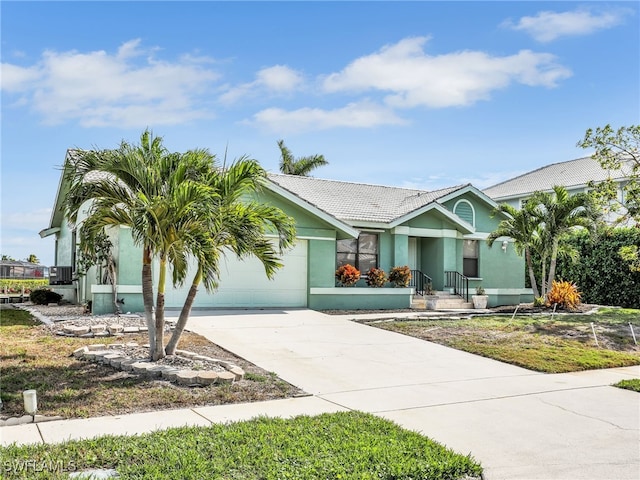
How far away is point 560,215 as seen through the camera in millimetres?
18438

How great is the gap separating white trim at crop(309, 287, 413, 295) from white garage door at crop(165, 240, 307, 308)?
47 centimetres

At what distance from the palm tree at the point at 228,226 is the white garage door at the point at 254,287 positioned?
7.71 metres

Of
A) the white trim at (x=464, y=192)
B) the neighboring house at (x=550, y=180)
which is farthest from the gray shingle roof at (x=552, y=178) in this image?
the white trim at (x=464, y=192)

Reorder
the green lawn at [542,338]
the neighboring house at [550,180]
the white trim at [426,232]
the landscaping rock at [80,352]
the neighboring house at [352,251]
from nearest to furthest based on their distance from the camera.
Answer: the landscaping rock at [80,352] → the green lawn at [542,338] → the neighboring house at [352,251] → the white trim at [426,232] → the neighboring house at [550,180]

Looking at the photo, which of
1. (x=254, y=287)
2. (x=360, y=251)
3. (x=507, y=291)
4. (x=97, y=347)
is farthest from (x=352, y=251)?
(x=97, y=347)

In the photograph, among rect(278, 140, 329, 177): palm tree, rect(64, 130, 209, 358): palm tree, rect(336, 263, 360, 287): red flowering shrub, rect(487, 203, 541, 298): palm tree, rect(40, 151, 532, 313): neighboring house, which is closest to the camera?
rect(64, 130, 209, 358): palm tree

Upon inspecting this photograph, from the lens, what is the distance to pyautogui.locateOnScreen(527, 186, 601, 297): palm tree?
17922 mm

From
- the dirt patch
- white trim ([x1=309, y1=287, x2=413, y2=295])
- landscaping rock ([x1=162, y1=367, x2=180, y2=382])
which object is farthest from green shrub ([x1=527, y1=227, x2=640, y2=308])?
landscaping rock ([x1=162, y1=367, x2=180, y2=382])

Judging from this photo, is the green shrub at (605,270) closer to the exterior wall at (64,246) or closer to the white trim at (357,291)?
the white trim at (357,291)

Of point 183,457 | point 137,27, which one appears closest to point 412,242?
point 137,27

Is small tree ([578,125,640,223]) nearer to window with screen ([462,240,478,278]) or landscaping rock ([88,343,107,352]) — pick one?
window with screen ([462,240,478,278])

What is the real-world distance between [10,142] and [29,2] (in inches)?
82.8

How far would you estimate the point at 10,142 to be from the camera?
8.41 m

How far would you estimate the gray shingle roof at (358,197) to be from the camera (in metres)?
20.4
